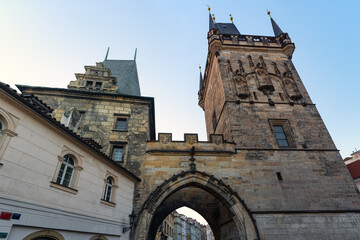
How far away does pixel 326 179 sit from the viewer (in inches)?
361

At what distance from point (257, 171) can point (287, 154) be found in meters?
2.05

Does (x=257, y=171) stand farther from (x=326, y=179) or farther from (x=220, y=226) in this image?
(x=220, y=226)

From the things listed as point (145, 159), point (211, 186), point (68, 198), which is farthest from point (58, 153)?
point (211, 186)

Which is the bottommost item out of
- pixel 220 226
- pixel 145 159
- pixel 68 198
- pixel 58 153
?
pixel 220 226

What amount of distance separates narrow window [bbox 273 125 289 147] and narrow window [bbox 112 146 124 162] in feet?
28.7

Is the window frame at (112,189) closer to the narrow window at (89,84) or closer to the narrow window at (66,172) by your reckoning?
the narrow window at (66,172)

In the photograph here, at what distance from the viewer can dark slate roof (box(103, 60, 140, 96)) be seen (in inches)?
517

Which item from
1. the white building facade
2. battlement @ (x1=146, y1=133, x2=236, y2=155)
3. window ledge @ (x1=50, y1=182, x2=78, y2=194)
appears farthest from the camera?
battlement @ (x1=146, y1=133, x2=236, y2=155)

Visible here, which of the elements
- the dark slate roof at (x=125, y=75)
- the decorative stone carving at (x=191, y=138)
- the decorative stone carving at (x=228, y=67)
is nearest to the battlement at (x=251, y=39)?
the decorative stone carving at (x=228, y=67)

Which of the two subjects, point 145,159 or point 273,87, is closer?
point 145,159

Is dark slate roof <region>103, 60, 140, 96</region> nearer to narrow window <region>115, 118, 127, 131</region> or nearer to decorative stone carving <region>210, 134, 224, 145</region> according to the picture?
narrow window <region>115, 118, 127, 131</region>

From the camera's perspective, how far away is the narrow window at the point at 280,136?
10653 mm

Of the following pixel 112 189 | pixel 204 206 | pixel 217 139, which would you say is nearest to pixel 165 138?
pixel 217 139

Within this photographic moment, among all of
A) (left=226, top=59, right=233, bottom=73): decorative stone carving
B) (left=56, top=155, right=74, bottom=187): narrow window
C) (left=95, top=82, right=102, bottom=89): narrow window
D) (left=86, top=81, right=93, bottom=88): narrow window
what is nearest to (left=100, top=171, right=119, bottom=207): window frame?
(left=56, top=155, right=74, bottom=187): narrow window
